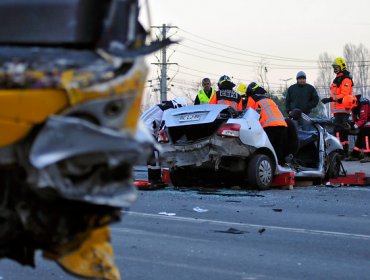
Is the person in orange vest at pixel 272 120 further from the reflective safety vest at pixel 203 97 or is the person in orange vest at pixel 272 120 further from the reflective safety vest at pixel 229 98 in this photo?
the reflective safety vest at pixel 203 97

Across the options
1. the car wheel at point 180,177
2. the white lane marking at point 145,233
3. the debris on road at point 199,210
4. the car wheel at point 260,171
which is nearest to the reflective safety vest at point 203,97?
the car wheel at point 180,177

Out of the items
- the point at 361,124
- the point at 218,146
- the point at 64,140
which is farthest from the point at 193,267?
the point at 361,124

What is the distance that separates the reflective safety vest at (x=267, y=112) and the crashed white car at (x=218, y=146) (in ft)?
1.59

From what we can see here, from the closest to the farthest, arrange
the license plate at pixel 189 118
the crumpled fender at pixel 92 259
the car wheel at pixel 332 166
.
→ the crumpled fender at pixel 92 259, the license plate at pixel 189 118, the car wheel at pixel 332 166

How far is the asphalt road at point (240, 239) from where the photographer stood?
629cm

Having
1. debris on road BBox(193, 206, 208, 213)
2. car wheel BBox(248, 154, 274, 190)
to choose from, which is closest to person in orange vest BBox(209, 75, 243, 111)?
car wheel BBox(248, 154, 274, 190)

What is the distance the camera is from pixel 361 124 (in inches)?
728

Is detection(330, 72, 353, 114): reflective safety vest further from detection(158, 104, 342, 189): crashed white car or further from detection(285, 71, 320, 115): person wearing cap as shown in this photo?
detection(158, 104, 342, 189): crashed white car

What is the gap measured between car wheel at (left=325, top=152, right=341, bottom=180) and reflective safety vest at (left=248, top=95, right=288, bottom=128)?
1710mm

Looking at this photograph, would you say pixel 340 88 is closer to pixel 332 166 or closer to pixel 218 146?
pixel 332 166

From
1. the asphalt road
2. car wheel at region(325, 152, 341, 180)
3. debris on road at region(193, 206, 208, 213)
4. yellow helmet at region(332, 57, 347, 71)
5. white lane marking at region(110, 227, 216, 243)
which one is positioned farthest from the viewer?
yellow helmet at region(332, 57, 347, 71)

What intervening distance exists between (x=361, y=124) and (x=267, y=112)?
258 inches

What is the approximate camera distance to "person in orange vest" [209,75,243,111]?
13.7 m

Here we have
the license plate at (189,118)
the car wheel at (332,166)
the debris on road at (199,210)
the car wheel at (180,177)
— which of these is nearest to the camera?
→ the debris on road at (199,210)
